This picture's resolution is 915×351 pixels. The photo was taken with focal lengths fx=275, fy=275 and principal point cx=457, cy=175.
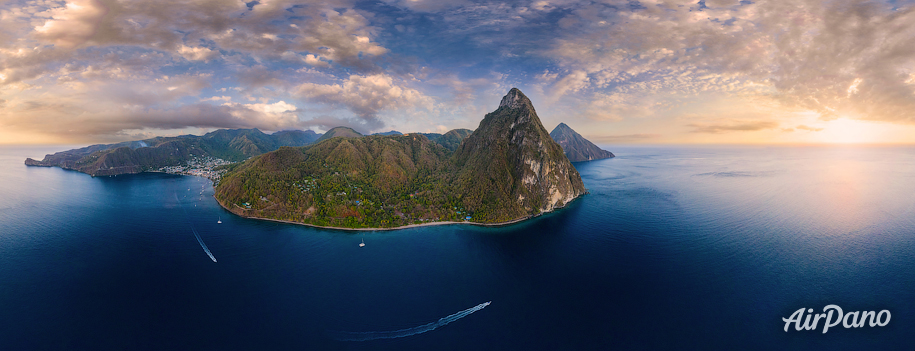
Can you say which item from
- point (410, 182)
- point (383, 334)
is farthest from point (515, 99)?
point (383, 334)

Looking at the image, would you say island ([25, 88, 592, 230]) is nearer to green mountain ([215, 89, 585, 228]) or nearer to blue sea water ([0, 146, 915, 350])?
green mountain ([215, 89, 585, 228])

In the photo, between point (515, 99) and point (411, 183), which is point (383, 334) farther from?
point (515, 99)

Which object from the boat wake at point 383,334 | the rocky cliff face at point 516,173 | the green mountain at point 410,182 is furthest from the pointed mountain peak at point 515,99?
the boat wake at point 383,334

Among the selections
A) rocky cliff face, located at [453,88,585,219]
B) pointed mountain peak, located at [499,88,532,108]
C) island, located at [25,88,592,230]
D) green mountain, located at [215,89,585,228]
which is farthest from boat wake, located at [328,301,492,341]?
pointed mountain peak, located at [499,88,532,108]

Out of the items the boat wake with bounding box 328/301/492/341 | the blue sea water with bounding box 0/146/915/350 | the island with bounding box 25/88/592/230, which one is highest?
the island with bounding box 25/88/592/230

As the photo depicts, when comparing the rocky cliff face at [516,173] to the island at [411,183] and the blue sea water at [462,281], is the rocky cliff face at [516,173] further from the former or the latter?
the blue sea water at [462,281]

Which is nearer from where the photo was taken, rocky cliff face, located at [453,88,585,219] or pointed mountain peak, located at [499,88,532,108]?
rocky cliff face, located at [453,88,585,219]
